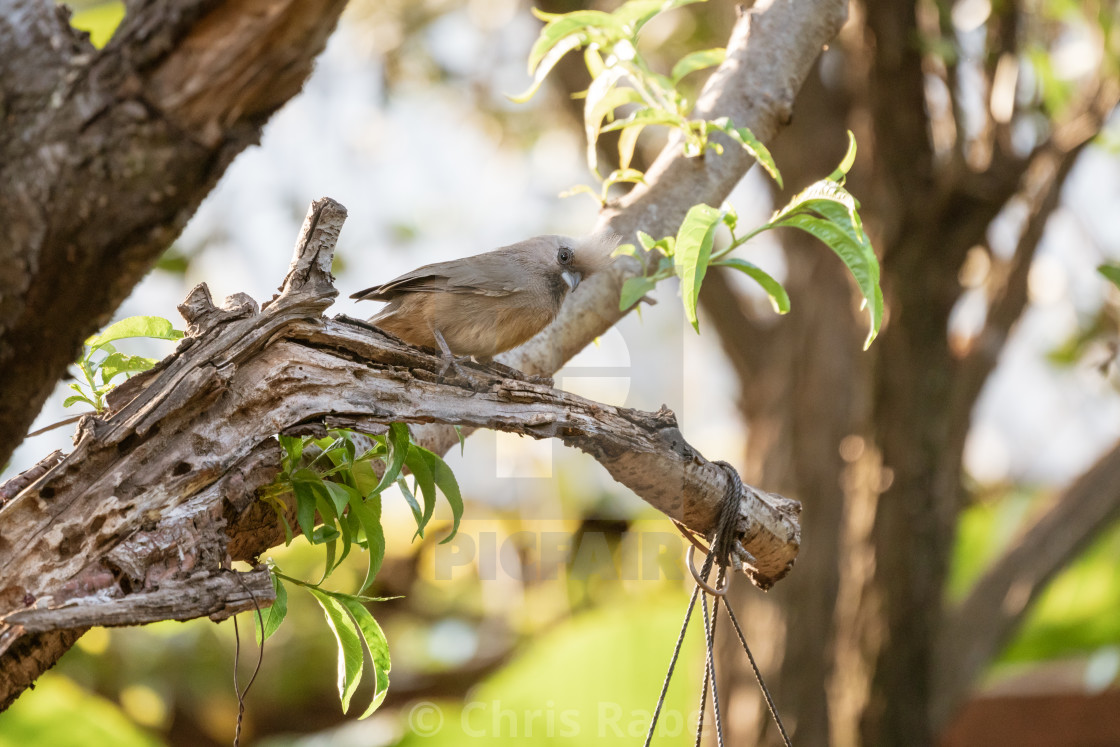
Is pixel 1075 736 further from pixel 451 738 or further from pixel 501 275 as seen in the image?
pixel 501 275

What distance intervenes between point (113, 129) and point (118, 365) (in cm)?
37

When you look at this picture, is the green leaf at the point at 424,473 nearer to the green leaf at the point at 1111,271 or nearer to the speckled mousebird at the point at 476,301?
the speckled mousebird at the point at 476,301

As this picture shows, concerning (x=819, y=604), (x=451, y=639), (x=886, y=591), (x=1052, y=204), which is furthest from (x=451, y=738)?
(x=1052, y=204)

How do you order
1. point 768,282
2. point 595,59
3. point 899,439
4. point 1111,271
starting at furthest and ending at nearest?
1. point 899,439
2. point 595,59
3. point 1111,271
4. point 768,282

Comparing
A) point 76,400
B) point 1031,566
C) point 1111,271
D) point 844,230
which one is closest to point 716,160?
point 844,230

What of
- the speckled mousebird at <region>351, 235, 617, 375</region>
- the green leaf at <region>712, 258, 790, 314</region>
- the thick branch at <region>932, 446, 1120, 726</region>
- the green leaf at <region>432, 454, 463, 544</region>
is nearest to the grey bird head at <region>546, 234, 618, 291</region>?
the speckled mousebird at <region>351, 235, 617, 375</region>

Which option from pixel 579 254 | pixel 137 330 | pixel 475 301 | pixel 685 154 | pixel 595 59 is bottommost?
pixel 137 330

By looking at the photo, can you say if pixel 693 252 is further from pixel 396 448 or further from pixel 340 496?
pixel 340 496

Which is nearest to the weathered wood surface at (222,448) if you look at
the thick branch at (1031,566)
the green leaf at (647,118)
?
the green leaf at (647,118)

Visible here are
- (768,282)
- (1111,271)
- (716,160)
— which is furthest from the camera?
(716,160)

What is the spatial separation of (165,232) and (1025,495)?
5.81m

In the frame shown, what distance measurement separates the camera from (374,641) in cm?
149

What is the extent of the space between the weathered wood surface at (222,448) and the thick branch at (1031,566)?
2699mm

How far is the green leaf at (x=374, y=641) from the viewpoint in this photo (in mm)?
1460
